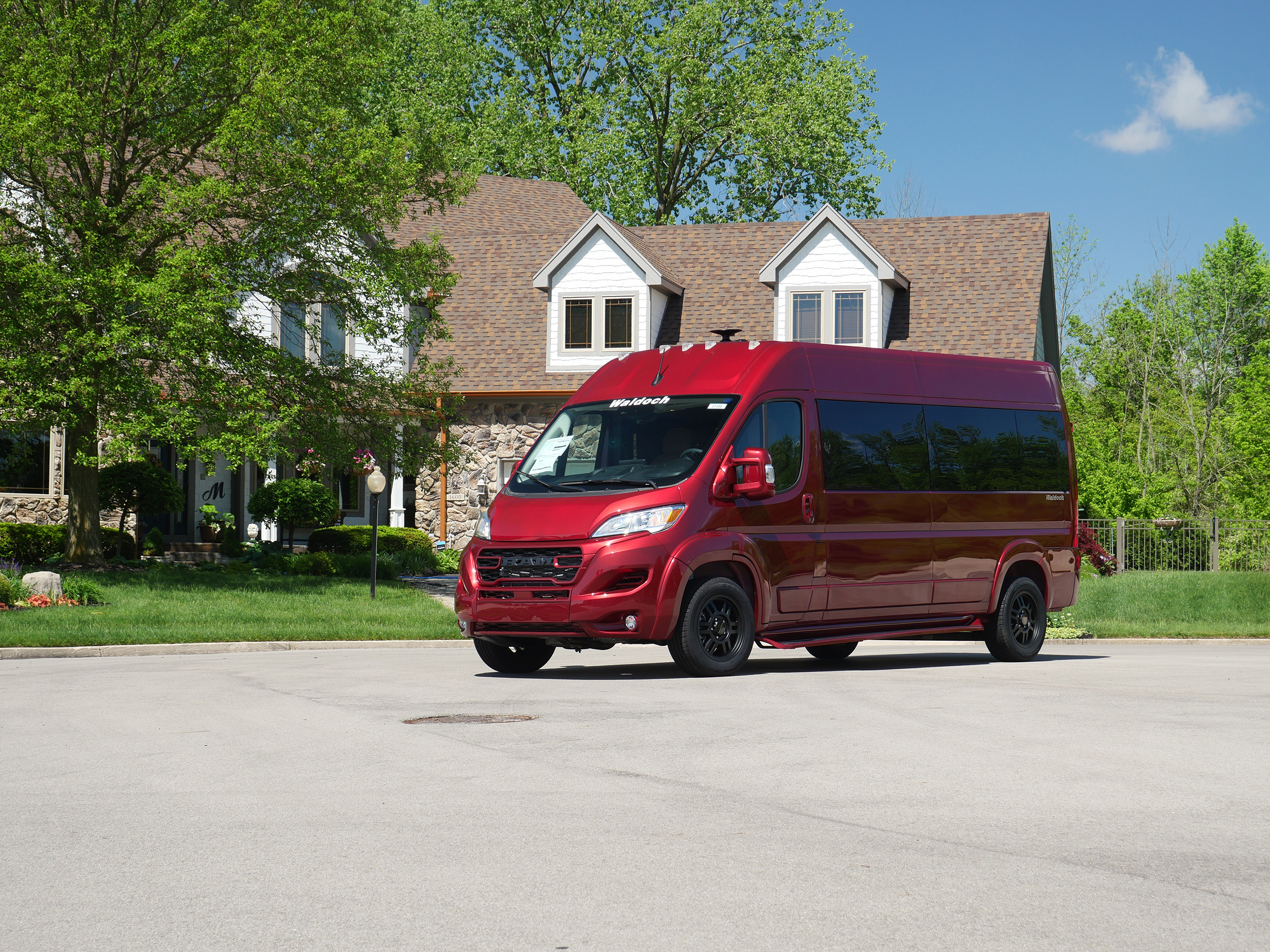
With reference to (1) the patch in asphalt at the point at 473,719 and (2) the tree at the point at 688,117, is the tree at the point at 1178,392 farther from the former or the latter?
(1) the patch in asphalt at the point at 473,719

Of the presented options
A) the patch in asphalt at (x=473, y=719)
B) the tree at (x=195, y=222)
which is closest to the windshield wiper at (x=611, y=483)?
the patch in asphalt at (x=473, y=719)

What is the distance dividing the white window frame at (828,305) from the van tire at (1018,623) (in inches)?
654

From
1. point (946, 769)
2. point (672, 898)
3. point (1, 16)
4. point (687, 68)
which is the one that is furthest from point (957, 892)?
point (687, 68)

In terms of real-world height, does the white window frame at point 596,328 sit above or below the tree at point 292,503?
above

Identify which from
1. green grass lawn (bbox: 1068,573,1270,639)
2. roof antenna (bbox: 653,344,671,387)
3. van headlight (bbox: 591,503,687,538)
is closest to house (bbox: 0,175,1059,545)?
green grass lawn (bbox: 1068,573,1270,639)

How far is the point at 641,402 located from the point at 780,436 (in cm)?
134

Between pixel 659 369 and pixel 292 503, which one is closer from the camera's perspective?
pixel 659 369

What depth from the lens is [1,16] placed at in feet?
77.5

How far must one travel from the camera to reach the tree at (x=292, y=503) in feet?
106

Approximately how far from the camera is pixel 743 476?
41.6ft

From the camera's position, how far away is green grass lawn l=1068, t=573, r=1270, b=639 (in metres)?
25.2

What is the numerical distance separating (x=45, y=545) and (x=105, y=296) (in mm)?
8064

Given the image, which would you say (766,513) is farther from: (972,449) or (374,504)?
(374,504)

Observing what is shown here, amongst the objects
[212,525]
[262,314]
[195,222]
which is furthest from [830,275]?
[212,525]
